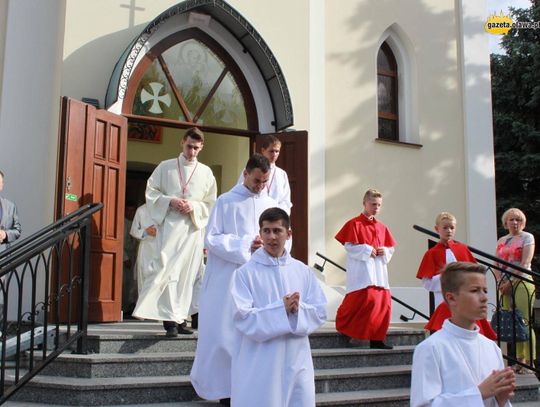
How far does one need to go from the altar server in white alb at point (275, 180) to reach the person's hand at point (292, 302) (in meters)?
2.60

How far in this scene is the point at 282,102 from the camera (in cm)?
907

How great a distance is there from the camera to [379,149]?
10398mm

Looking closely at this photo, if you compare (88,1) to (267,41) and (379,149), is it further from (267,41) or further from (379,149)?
(379,149)

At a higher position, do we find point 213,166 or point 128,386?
point 213,166

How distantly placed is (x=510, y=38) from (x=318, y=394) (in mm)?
16823

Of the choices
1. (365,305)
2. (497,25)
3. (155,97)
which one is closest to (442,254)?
(365,305)

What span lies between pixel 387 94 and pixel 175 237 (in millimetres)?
5639

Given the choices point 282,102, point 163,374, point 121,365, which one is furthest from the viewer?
point 282,102

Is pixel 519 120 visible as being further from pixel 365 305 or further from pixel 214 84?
pixel 365 305

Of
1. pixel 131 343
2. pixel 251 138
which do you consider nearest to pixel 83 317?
pixel 131 343

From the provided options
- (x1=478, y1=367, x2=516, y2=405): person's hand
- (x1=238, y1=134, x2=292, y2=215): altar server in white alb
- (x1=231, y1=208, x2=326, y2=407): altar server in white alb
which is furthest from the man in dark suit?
(x1=478, y1=367, x2=516, y2=405): person's hand

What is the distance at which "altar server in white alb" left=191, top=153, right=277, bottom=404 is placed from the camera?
5.07 metres

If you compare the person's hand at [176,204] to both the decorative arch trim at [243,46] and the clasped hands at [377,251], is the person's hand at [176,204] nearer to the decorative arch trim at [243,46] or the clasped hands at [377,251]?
the decorative arch trim at [243,46]

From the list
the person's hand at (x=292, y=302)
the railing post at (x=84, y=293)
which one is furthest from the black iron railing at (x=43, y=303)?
the person's hand at (x=292, y=302)
